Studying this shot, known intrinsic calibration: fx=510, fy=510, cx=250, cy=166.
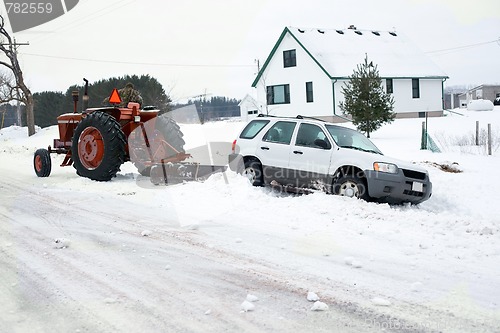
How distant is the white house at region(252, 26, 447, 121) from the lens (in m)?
40.0

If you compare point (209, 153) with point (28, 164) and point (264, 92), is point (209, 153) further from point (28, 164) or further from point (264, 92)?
point (264, 92)

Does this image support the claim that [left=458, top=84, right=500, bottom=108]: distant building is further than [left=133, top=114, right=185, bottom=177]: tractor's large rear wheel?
Yes

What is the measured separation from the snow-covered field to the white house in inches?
1163

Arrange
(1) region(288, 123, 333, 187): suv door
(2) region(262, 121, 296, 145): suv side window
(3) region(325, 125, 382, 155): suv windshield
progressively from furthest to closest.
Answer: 1. (2) region(262, 121, 296, 145): suv side window
2. (3) region(325, 125, 382, 155): suv windshield
3. (1) region(288, 123, 333, 187): suv door

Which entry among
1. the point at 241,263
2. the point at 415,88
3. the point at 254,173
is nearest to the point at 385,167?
the point at 254,173

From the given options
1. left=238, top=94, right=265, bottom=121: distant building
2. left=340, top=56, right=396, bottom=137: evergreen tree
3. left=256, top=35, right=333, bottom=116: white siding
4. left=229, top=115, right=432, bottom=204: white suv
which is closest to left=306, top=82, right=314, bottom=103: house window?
left=256, top=35, right=333, bottom=116: white siding

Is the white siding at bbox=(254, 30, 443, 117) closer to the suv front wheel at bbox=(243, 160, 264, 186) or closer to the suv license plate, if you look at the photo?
the suv front wheel at bbox=(243, 160, 264, 186)

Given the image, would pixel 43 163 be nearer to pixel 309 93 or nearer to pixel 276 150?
pixel 276 150

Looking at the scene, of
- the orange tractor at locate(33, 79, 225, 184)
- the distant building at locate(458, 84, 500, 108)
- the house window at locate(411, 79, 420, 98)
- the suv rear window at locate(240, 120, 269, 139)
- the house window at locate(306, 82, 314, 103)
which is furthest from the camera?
the distant building at locate(458, 84, 500, 108)

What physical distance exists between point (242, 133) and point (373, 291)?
24.0 ft

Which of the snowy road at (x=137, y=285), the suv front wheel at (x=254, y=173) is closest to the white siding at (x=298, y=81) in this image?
the suv front wheel at (x=254, y=173)

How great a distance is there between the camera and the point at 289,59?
140ft

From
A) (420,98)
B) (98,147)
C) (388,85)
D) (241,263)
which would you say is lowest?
(241,263)

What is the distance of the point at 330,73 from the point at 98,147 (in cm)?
2911
